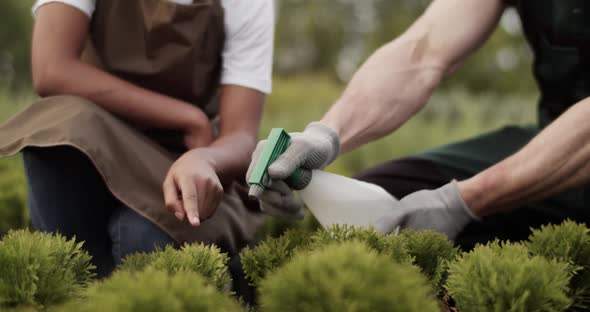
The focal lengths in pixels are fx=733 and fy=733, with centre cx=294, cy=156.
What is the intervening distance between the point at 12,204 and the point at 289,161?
192 cm

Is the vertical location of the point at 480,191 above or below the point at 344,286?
below

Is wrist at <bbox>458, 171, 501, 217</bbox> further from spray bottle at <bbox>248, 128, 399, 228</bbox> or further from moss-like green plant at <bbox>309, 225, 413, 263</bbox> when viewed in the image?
moss-like green plant at <bbox>309, 225, 413, 263</bbox>

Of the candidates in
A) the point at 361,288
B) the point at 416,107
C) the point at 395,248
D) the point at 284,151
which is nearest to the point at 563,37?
the point at 416,107

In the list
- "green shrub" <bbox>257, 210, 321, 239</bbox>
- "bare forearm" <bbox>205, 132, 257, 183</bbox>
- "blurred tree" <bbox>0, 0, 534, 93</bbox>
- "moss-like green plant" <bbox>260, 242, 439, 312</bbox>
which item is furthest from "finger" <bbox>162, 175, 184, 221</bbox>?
"blurred tree" <bbox>0, 0, 534, 93</bbox>

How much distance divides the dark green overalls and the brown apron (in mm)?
587

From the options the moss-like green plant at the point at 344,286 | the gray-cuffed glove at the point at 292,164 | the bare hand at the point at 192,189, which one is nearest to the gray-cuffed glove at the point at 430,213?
the gray-cuffed glove at the point at 292,164

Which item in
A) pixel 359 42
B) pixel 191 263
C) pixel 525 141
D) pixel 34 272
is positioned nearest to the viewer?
pixel 34 272

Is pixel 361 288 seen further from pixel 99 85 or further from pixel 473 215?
pixel 99 85

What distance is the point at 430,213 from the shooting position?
191 cm

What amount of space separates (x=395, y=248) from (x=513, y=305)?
0.96 ft

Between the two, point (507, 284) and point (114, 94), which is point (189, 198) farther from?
point (507, 284)

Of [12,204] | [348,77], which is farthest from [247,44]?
[348,77]

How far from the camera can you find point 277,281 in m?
1.15

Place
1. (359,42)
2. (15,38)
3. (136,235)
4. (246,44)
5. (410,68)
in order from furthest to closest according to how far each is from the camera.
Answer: (359,42) < (15,38) < (410,68) < (246,44) < (136,235)
